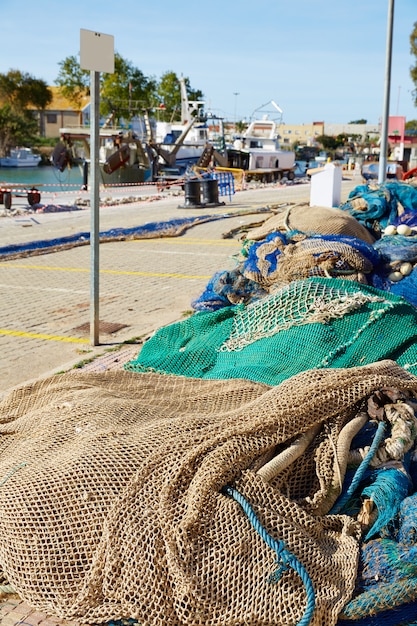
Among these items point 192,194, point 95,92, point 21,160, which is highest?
point 21,160

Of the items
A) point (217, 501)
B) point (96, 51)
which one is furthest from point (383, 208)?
point (217, 501)

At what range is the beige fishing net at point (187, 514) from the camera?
2789 mm

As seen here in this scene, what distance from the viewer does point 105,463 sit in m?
3.17

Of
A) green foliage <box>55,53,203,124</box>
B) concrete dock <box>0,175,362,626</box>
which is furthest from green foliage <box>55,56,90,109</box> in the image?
concrete dock <box>0,175,362,626</box>

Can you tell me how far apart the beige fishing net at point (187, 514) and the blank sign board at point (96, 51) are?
12.6 feet

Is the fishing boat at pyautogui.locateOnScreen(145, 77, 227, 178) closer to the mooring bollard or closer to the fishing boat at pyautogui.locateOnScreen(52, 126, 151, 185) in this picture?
the fishing boat at pyautogui.locateOnScreen(52, 126, 151, 185)

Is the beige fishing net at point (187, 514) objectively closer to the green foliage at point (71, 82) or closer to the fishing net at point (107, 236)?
the fishing net at point (107, 236)

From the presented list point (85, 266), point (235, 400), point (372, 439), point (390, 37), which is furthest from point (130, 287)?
point (390, 37)

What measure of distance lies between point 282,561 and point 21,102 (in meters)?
102

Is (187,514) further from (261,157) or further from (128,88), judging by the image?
(128,88)

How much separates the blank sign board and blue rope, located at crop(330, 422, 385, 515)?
14.4 ft

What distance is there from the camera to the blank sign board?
6297 mm

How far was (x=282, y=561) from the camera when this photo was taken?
2820mm

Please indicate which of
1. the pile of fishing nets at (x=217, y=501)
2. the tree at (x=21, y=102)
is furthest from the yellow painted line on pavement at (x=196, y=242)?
the tree at (x=21, y=102)
